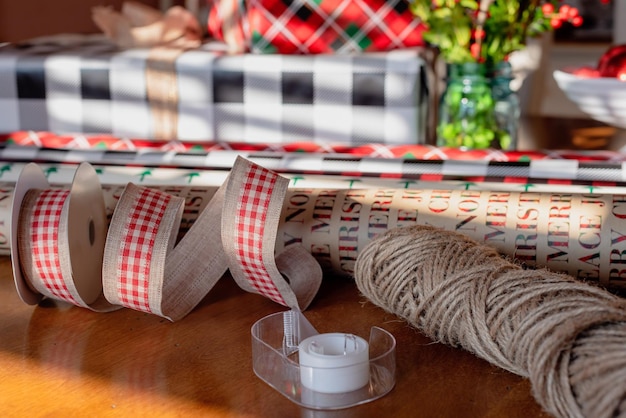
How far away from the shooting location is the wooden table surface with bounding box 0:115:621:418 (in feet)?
2.17

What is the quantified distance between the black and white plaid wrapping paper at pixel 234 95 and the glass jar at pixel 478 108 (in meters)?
0.06

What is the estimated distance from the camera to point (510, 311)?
689 millimetres

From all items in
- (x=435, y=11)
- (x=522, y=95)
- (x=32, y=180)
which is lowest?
(x=522, y=95)

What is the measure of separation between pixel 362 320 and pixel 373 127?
25.7 inches

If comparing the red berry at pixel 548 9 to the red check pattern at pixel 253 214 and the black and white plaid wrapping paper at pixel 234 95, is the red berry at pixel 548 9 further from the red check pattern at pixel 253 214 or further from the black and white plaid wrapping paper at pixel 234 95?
the red check pattern at pixel 253 214

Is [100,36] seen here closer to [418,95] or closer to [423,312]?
[418,95]

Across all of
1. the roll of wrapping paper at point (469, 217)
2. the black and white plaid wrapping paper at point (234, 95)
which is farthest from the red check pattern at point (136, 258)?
the black and white plaid wrapping paper at point (234, 95)

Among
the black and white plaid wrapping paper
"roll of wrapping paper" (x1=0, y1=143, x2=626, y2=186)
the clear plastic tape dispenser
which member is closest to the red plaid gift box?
the black and white plaid wrapping paper

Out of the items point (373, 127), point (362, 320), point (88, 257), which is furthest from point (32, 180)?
point (373, 127)

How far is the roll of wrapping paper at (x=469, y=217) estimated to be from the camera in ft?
2.84

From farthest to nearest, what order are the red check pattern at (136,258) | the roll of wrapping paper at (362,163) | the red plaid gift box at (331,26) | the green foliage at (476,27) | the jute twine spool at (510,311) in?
the red plaid gift box at (331,26)
the green foliage at (476,27)
the roll of wrapping paper at (362,163)
the red check pattern at (136,258)
the jute twine spool at (510,311)

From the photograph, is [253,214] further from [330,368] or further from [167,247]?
[330,368]

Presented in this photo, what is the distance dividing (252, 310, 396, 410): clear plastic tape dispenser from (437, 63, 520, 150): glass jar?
707 millimetres

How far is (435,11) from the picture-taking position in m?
1.35
